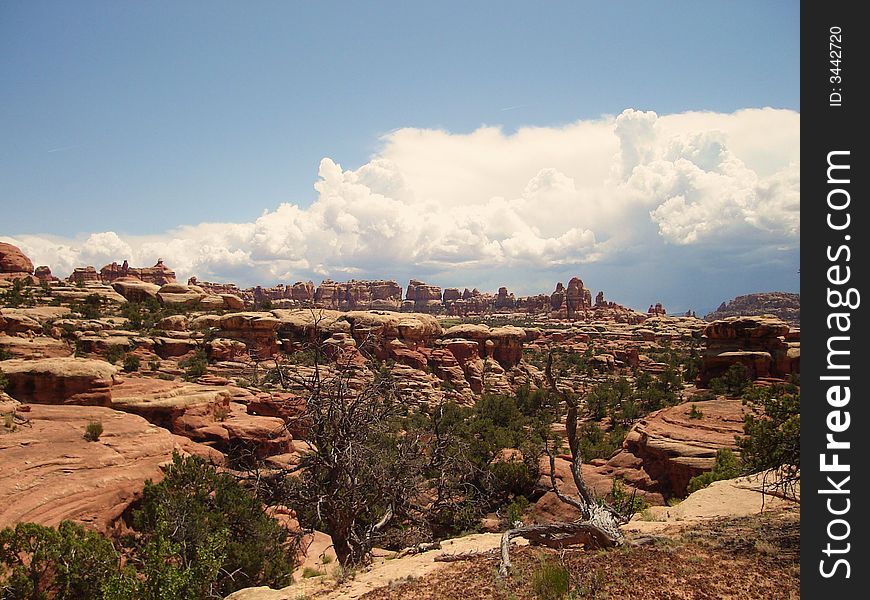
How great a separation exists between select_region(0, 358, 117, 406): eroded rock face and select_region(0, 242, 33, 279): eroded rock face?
48783 millimetres

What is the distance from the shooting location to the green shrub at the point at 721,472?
852 inches

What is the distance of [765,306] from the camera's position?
164 meters

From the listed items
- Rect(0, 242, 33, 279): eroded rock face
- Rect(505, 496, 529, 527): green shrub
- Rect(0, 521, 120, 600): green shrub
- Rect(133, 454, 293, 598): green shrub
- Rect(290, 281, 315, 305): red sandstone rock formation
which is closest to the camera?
Rect(0, 521, 120, 600): green shrub

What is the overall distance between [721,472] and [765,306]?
6861 inches

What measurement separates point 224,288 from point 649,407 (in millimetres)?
133546

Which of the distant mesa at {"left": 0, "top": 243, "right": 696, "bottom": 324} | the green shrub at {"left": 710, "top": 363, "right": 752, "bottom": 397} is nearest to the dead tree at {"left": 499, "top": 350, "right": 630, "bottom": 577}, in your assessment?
the green shrub at {"left": 710, "top": 363, "right": 752, "bottom": 397}

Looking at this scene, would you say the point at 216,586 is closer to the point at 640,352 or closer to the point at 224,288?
the point at 640,352

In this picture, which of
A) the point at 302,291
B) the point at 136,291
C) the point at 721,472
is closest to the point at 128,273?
the point at 302,291

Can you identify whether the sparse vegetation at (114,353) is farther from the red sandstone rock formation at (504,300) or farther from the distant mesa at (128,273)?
the red sandstone rock formation at (504,300)

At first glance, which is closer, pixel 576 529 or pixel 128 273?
pixel 576 529

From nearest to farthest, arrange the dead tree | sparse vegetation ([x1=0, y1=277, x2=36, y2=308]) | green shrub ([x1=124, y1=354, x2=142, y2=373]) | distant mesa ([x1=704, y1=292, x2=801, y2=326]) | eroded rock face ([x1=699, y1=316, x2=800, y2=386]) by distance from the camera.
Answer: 1. the dead tree
2. green shrub ([x1=124, y1=354, x2=142, y2=373])
3. sparse vegetation ([x1=0, y1=277, x2=36, y2=308])
4. eroded rock face ([x1=699, y1=316, x2=800, y2=386])
5. distant mesa ([x1=704, y1=292, x2=801, y2=326])

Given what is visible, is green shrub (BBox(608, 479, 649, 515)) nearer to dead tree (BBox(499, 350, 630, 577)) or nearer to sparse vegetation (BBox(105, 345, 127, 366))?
dead tree (BBox(499, 350, 630, 577))

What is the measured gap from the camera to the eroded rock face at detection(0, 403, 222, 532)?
15070 mm

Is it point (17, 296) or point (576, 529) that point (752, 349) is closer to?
point (576, 529)
